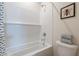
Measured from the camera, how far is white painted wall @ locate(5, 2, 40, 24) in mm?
2104

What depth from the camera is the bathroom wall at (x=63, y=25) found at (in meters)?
1.64

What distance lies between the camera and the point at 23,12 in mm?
2438

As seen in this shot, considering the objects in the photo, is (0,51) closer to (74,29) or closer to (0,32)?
(0,32)

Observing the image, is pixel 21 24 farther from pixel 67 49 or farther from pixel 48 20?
pixel 67 49

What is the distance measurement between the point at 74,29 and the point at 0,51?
1.33 m

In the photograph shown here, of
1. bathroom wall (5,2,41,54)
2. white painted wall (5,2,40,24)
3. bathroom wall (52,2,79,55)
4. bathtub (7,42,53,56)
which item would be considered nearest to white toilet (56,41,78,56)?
bathroom wall (52,2,79,55)

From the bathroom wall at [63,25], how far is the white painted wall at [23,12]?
68 cm

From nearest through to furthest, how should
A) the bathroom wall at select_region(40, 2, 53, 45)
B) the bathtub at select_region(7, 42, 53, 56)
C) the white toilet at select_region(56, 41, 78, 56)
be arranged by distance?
1. the white toilet at select_region(56, 41, 78, 56)
2. the bathtub at select_region(7, 42, 53, 56)
3. the bathroom wall at select_region(40, 2, 53, 45)

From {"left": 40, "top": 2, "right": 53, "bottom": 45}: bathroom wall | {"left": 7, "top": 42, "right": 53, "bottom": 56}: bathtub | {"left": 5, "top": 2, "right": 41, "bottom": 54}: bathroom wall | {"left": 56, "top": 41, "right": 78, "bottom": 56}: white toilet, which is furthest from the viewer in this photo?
{"left": 40, "top": 2, "right": 53, "bottom": 45}: bathroom wall

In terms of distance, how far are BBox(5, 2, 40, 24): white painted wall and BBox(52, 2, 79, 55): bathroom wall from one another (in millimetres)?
676

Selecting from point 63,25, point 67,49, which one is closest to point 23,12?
point 63,25

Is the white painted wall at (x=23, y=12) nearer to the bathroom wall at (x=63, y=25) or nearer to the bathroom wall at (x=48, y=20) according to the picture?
the bathroom wall at (x=48, y=20)

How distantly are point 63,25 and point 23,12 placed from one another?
113cm

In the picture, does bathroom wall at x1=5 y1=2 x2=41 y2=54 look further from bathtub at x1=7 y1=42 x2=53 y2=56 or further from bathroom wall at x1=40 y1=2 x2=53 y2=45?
bathroom wall at x1=40 y1=2 x2=53 y2=45
